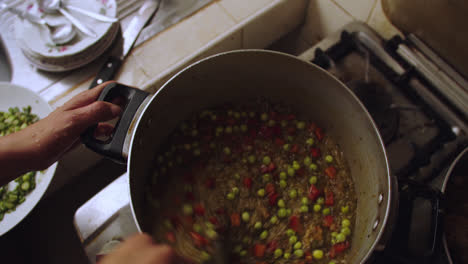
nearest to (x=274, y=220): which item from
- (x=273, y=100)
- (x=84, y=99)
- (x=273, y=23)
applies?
(x=273, y=100)

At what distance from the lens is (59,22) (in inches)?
43.1

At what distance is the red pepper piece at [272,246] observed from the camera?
88 centimetres

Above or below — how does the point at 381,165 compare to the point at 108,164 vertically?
above

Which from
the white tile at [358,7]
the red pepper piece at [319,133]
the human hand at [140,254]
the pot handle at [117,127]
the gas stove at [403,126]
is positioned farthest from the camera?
the white tile at [358,7]

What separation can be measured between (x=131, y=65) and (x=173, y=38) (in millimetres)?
185

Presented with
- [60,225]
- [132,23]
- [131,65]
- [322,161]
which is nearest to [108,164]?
[60,225]

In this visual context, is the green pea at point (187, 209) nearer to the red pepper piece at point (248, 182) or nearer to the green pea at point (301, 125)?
the red pepper piece at point (248, 182)

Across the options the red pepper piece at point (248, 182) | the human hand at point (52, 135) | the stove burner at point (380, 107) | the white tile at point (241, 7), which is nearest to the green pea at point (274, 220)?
the red pepper piece at point (248, 182)

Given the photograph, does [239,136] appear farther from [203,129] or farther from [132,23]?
[132,23]

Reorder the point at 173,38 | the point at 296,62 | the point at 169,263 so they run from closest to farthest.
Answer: the point at 169,263
the point at 296,62
the point at 173,38

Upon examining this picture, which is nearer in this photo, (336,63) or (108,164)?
(336,63)

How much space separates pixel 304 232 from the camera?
92cm

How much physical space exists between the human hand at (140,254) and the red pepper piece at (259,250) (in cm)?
40

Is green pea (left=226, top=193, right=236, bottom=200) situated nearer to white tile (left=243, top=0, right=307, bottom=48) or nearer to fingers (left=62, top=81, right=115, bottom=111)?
fingers (left=62, top=81, right=115, bottom=111)
